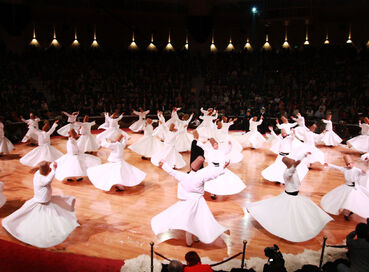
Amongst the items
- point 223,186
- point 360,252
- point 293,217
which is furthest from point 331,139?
point 360,252

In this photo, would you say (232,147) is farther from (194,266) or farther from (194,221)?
(194,266)

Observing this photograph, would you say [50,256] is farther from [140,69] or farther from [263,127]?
[140,69]

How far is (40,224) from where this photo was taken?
5.23 m

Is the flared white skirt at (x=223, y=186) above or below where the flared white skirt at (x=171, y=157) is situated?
below

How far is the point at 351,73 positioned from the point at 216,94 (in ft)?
25.6

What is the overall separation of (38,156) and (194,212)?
605 centimetres

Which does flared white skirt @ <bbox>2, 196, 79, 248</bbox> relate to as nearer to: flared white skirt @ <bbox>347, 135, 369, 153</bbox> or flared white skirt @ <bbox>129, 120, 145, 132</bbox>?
flared white skirt @ <bbox>129, 120, 145, 132</bbox>

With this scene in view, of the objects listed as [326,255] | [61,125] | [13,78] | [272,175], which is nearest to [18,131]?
[61,125]

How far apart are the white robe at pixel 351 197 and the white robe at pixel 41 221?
4.90 meters

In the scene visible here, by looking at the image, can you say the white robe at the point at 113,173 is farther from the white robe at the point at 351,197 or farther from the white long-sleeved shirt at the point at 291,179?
the white robe at the point at 351,197

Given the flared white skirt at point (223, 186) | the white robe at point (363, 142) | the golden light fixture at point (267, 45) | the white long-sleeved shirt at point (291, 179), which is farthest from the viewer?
the golden light fixture at point (267, 45)

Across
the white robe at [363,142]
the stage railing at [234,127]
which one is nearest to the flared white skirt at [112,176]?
the stage railing at [234,127]

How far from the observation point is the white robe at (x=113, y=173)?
7305 mm

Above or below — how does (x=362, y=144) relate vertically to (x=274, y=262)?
above
